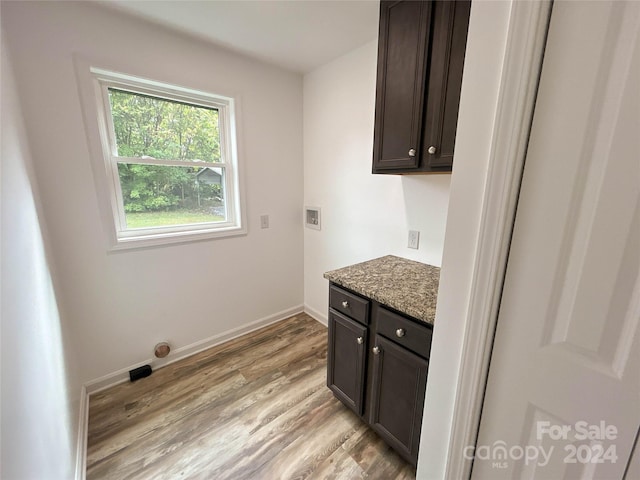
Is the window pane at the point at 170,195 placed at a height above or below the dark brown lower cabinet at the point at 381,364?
above

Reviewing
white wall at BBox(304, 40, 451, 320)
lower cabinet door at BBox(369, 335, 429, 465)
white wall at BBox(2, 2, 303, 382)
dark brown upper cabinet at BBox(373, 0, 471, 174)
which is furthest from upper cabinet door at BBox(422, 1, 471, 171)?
white wall at BBox(2, 2, 303, 382)

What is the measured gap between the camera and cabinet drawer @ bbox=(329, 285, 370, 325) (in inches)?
53.4

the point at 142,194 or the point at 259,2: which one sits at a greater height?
the point at 259,2

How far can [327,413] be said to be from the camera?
165cm

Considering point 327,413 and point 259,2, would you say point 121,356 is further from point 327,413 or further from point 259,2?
point 259,2

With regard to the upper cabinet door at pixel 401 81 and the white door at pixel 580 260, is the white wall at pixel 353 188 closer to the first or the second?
the upper cabinet door at pixel 401 81

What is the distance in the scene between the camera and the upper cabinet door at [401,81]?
1.22m

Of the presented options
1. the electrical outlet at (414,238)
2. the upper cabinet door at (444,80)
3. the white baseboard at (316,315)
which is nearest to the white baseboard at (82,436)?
the white baseboard at (316,315)

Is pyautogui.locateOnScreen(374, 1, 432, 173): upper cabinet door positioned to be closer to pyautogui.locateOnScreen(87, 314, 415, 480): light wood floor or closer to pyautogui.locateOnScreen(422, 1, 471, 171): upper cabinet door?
pyautogui.locateOnScreen(422, 1, 471, 171): upper cabinet door

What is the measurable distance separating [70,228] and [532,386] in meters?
2.35

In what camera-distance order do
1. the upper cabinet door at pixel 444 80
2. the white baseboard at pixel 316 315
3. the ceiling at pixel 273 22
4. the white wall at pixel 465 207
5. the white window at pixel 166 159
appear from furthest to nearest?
the white baseboard at pixel 316 315, the white window at pixel 166 159, the ceiling at pixel 273 22, the upper cabinet door at pixel 444 80, the white wall at pixel 465 207

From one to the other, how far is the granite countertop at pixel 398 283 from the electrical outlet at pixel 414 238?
0.12m

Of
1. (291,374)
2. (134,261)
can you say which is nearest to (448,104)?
(291,374)

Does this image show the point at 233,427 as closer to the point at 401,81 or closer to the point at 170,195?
the point at 170,195
